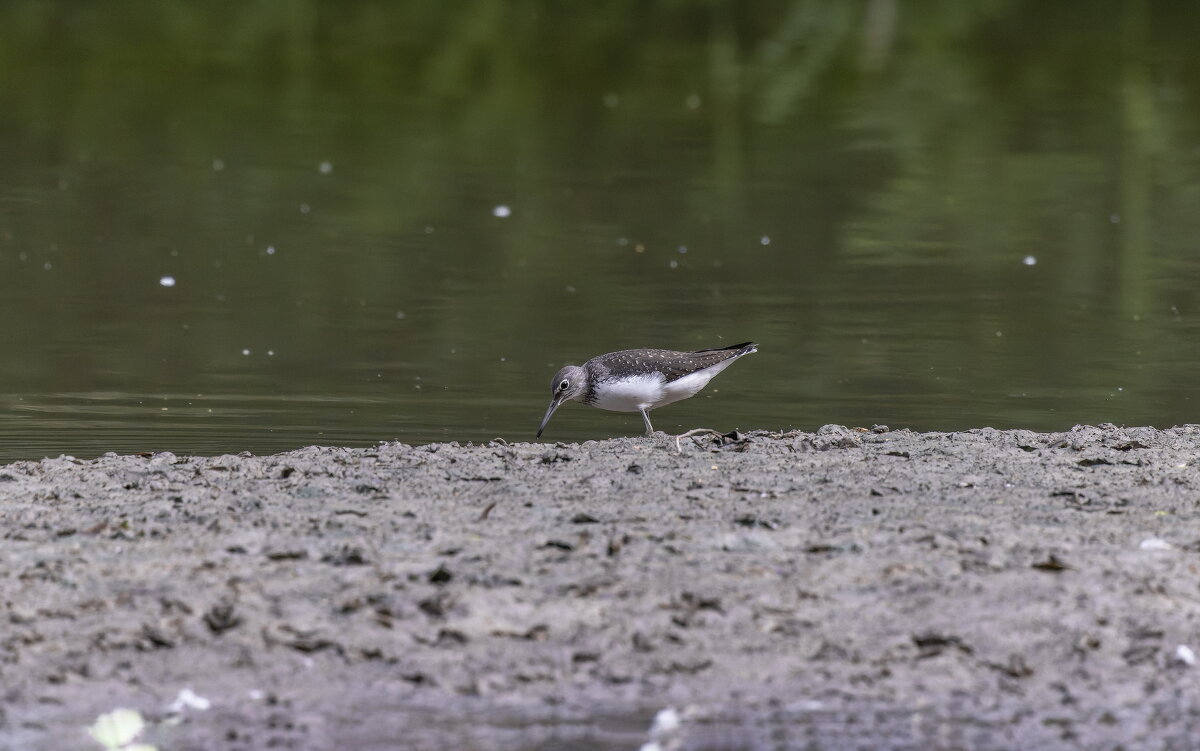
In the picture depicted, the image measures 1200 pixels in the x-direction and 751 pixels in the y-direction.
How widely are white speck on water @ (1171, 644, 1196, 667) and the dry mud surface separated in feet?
0.04

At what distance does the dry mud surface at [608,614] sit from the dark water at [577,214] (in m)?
2.26

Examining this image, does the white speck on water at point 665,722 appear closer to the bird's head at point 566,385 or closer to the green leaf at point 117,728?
the green leaf at point 117,728

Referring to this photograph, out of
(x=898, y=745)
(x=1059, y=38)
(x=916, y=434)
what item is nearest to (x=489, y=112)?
(x=1059, y=38)

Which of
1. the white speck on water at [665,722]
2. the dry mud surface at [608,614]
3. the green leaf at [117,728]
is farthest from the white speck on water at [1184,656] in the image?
the green leaf at [117,728]

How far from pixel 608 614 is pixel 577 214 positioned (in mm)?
11163

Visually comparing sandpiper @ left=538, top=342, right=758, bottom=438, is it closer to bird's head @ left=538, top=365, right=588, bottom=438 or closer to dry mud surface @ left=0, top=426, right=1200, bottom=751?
bird's head @ left=538, top=365, right=588, bottom=438

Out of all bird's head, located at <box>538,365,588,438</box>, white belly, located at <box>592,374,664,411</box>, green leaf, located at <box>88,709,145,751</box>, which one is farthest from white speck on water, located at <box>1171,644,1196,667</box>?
bird's head, located at <box>538,365,588,438</box>

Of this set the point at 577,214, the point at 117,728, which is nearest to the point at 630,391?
the point at 117,728

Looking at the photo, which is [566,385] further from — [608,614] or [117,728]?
[117,728]

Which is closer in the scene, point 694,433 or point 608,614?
point 608,614

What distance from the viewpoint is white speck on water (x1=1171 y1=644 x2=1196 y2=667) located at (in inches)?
183

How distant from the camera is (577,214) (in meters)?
15.8

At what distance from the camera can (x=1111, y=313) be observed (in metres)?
11.9

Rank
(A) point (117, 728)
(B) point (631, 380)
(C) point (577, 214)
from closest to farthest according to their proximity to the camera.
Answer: (A) point (117, 728), (B) point (631, 380), (C) point (577, 214)
